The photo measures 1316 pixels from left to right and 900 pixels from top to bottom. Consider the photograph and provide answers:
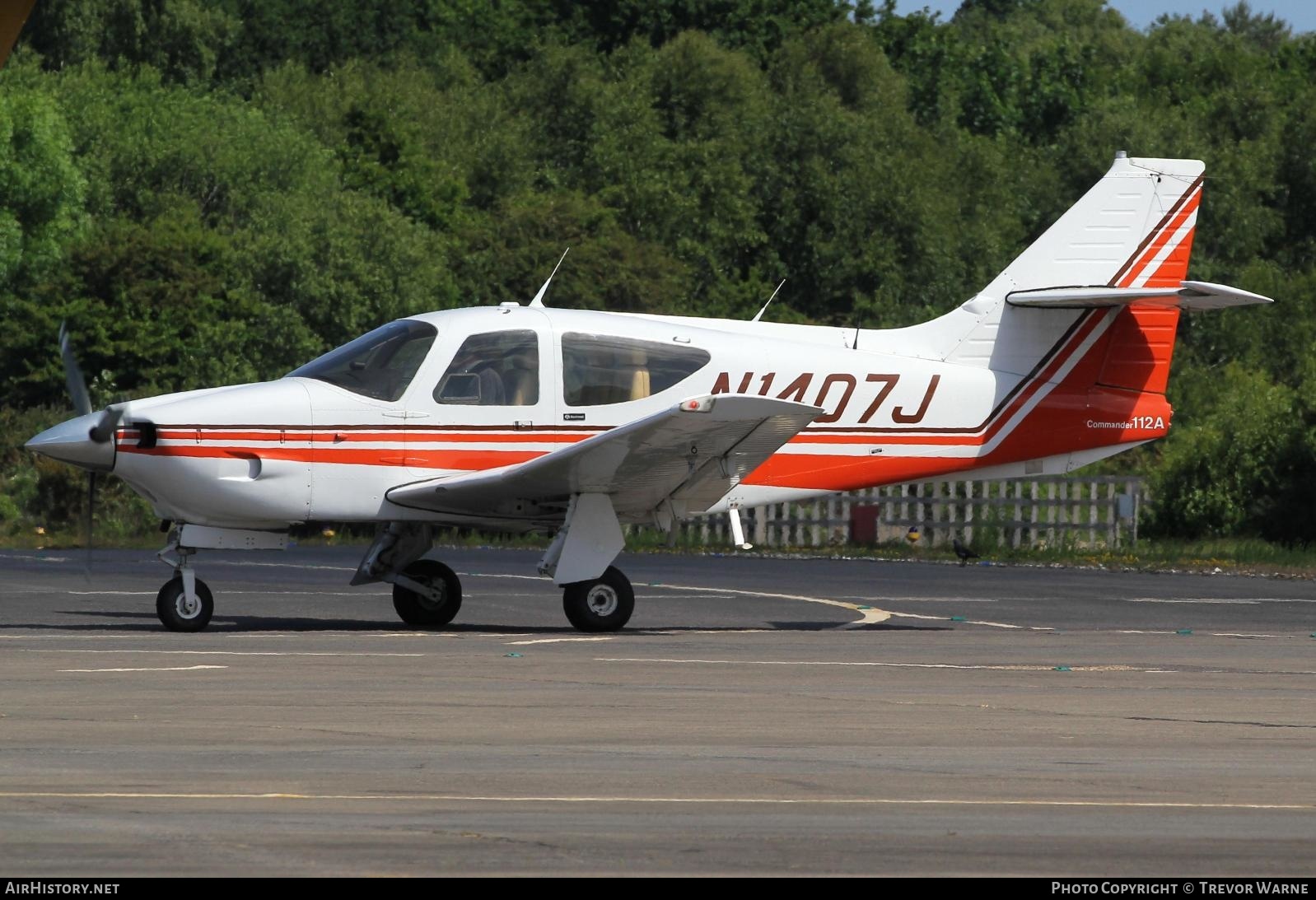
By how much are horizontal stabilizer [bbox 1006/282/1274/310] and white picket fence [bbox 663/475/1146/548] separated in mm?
11592

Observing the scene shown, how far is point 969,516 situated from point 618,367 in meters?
16.1

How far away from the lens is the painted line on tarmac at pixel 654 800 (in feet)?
23.3

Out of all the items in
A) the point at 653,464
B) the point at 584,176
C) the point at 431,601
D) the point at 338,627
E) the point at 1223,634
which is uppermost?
the point at 584,176

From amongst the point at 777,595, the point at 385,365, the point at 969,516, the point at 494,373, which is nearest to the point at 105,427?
the point at 385,365

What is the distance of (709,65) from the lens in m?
69.8

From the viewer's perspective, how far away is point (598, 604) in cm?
1510

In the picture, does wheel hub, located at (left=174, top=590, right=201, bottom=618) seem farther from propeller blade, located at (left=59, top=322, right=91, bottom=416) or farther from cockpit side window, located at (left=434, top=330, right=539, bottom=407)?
cockpit side window, located at (left=434, top=330, right=539, bottom=407)

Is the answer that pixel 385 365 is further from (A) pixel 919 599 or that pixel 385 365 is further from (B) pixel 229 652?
(A) pixel 919 599

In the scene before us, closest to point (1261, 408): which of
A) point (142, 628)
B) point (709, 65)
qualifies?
point (142, 628)

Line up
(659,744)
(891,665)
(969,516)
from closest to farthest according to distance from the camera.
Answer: (659,744)
(891,665)
(969,516)

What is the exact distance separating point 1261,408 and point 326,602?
18.5m

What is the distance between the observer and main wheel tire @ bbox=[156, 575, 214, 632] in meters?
14.7

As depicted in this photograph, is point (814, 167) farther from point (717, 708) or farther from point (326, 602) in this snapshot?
point (717, 708)

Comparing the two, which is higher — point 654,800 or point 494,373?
point 494,373
